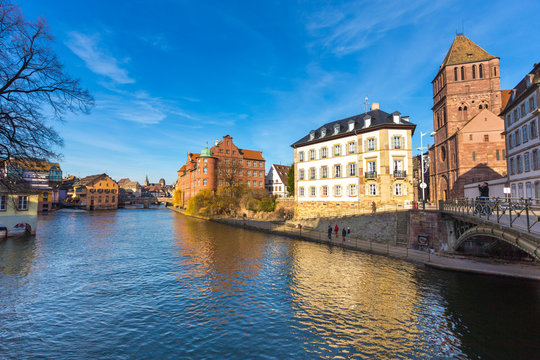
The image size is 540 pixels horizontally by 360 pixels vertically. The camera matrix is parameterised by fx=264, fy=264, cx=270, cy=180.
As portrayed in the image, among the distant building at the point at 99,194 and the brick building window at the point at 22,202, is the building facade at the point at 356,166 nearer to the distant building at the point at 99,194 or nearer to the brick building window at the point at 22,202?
the brick building window at the point at 22,202

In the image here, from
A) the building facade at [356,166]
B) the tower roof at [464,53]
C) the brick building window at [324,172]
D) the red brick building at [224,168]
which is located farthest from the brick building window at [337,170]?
the red brick building at [224,168]

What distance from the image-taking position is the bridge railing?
12.7 m

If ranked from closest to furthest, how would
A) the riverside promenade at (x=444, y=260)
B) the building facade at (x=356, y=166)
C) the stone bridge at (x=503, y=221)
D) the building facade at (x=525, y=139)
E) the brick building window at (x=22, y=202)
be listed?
the stone bridge at (x=503, y=221), the riverside promenade at (x=444, y=260), the building facade at (x=525, y=139), the brick building window at (x=22, y=202), the building facade at (x=356, y=166)

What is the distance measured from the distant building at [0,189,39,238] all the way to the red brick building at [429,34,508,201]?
64063 millimetres

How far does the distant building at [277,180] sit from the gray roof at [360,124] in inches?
1595

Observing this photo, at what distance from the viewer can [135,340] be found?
446 inches

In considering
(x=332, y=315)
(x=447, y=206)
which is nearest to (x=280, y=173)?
(x=447, y=206)

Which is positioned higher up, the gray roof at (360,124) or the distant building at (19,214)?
the gray roof at (360,124)

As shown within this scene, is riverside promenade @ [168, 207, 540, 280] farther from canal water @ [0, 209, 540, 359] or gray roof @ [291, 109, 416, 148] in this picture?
gray roof @ [291, 109, 416, 148]

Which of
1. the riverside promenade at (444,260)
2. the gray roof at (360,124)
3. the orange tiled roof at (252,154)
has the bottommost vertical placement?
the riverside promenade at (444,260)

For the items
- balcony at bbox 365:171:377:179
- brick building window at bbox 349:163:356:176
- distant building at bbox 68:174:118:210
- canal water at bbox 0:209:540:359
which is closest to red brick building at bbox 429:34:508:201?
balcony at bbox 365:171:377:179

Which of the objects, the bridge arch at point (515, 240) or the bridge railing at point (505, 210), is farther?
the bridge railing at point (505, 210)

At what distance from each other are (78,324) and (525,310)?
22475 mm

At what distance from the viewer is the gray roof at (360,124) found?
3658 centimetres
